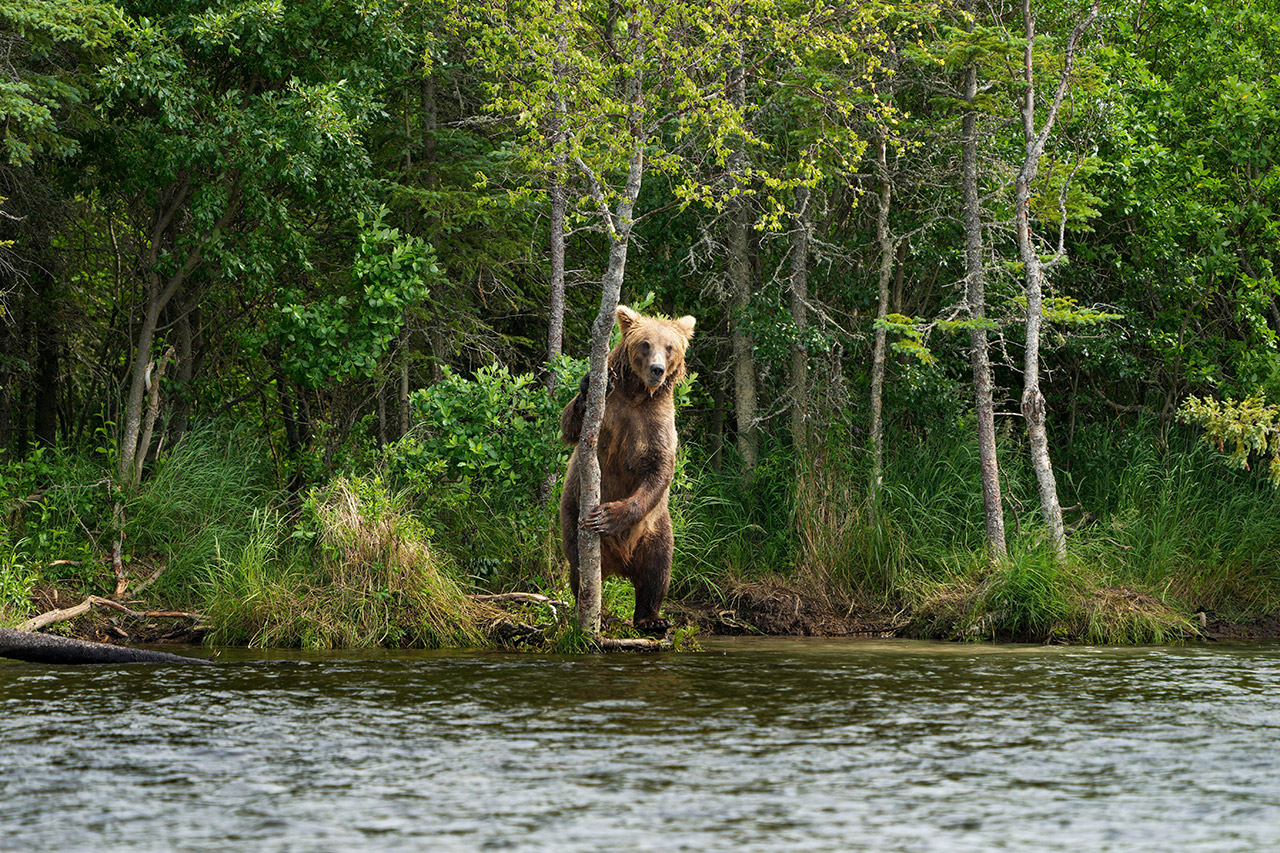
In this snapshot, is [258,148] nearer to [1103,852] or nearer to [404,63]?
[404,63]

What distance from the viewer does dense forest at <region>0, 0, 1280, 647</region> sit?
1092cm

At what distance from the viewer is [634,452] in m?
8.71

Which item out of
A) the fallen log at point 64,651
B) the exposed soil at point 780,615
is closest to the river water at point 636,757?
the fallen log at point 64,651

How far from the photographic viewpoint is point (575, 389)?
11.1 meters

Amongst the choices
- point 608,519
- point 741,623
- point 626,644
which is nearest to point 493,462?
point 626,644

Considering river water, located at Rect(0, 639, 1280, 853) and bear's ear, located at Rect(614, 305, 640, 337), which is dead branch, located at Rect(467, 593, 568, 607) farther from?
bear's ear, located at Rect(614, 305, 640, 337)

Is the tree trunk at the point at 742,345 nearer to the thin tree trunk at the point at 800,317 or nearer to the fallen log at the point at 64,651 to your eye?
the thin tree trunk at the point at 800,317

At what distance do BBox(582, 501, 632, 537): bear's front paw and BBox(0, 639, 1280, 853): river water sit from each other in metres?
0.84

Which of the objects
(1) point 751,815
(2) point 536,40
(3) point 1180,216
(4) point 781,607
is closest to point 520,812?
(1) point 751,815

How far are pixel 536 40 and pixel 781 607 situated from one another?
5803mm

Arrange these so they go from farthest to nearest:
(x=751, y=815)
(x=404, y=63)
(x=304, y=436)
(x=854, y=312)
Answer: (x=304, y=436), (x=854, y=312), (x=404, y=63), (x=751, y=815)

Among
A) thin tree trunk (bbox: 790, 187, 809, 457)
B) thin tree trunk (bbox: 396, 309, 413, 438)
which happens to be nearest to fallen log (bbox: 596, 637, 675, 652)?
thin tree trunk (bbox: 790, 187, 809, 457)

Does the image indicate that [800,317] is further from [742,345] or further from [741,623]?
[741,623]

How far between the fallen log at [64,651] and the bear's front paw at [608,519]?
8.77 ft
